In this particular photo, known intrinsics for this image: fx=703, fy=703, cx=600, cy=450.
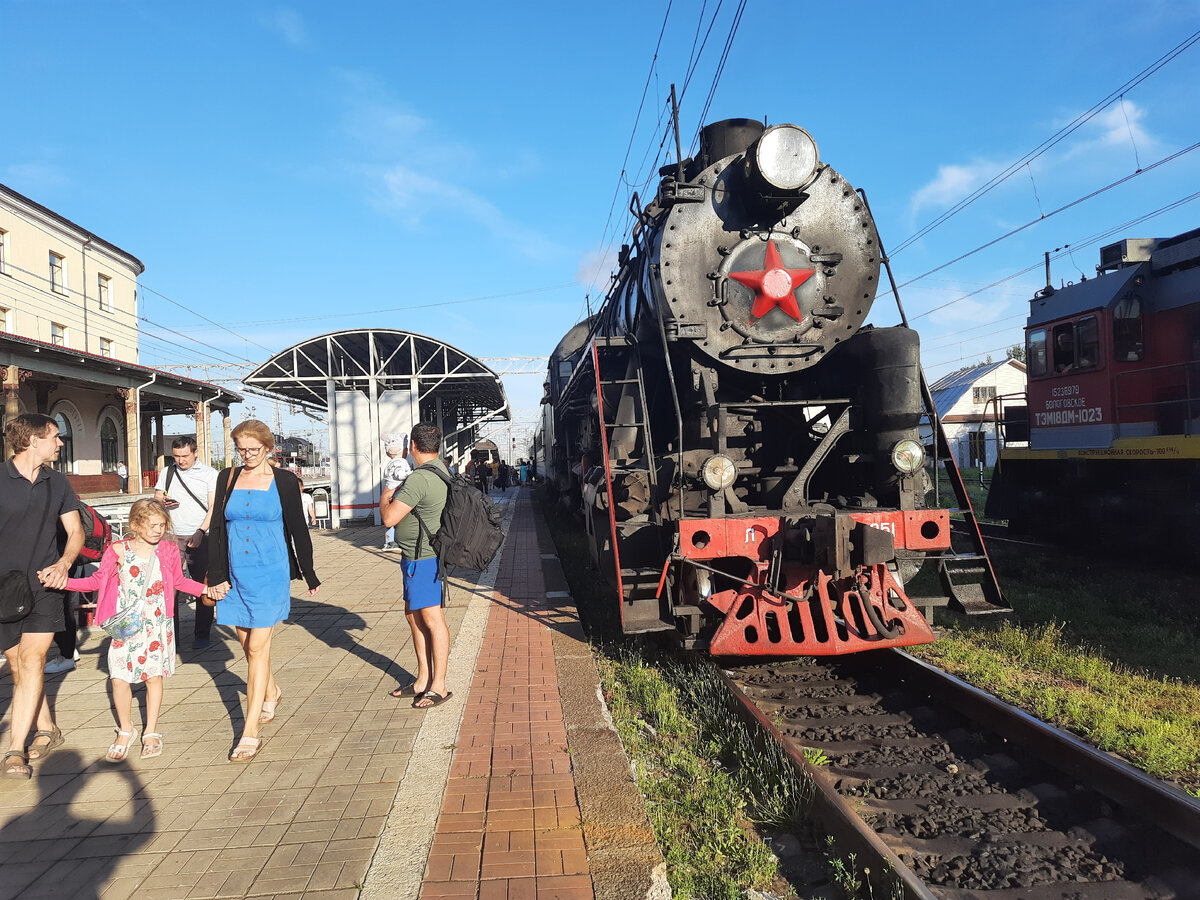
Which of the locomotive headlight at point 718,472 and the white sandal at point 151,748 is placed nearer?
the white sandal at point 151,748

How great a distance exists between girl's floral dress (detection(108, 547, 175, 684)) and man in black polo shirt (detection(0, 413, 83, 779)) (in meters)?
0.29

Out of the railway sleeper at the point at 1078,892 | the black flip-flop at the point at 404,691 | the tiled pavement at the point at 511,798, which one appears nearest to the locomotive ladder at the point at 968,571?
the railway sleeper at the point at 1078,892

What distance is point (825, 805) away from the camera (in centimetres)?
304

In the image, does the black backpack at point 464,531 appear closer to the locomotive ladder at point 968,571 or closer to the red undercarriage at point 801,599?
the red undercarriage at point 801,599

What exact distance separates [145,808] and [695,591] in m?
3.24

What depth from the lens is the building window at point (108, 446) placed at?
81.0 feet

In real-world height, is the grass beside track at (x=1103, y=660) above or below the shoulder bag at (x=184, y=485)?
below

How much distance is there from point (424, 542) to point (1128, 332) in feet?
31.8

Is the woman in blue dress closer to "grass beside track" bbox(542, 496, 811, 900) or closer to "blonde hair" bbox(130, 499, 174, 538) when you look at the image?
"blonde hair" bbox(130, 499, 174, 538)

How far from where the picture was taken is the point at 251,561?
3.84 m

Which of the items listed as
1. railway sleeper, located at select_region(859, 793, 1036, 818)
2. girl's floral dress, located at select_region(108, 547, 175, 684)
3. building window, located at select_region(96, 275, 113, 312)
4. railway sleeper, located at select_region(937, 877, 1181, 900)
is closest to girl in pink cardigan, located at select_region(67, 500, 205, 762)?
girl's floral dress, located at select_region(108, 547, 175, 684)

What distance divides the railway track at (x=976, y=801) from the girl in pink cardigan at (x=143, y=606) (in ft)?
10.8

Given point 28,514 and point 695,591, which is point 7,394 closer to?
point 28,514

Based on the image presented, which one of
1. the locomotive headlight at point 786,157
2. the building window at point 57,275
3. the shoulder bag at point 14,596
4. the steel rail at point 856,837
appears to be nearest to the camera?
the steel rail at point 856,837
